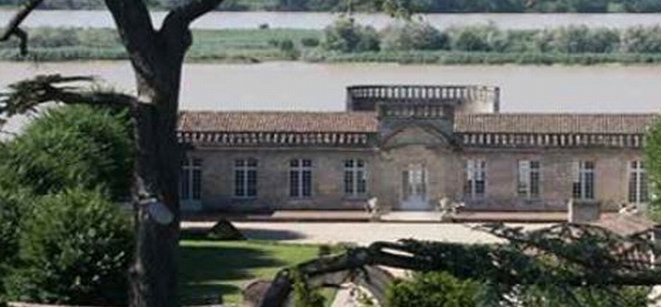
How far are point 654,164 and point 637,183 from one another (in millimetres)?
4759

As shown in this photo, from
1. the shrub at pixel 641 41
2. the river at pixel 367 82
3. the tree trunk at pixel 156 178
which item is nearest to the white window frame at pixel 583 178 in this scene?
the river at pixel 367 82

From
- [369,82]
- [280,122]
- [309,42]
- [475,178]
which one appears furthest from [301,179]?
[309,42]

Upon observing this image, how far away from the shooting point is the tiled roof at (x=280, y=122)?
39312 millimetres

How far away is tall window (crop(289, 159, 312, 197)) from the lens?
129 feet

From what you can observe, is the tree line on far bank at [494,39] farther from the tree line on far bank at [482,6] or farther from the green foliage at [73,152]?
the green foliage at [73,152]

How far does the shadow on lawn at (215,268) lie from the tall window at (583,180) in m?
9.37

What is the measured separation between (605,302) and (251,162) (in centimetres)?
3373

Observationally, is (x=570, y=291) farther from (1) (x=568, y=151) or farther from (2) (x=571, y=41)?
(2) (x=571, y=41)

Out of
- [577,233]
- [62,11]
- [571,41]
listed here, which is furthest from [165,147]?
[62,11]

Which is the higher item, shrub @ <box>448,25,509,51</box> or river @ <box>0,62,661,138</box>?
river @ <box>0,62,661,138</box>

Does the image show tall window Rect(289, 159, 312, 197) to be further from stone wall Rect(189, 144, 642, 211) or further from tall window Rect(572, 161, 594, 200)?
tall window Rect(572, 161, 594, 200)

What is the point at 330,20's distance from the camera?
337ft

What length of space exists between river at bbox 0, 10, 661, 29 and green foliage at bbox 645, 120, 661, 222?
64.2 meters

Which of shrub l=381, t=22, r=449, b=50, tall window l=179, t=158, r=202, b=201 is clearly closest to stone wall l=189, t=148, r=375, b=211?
tall window l=179, t=158, r=202, b=201
